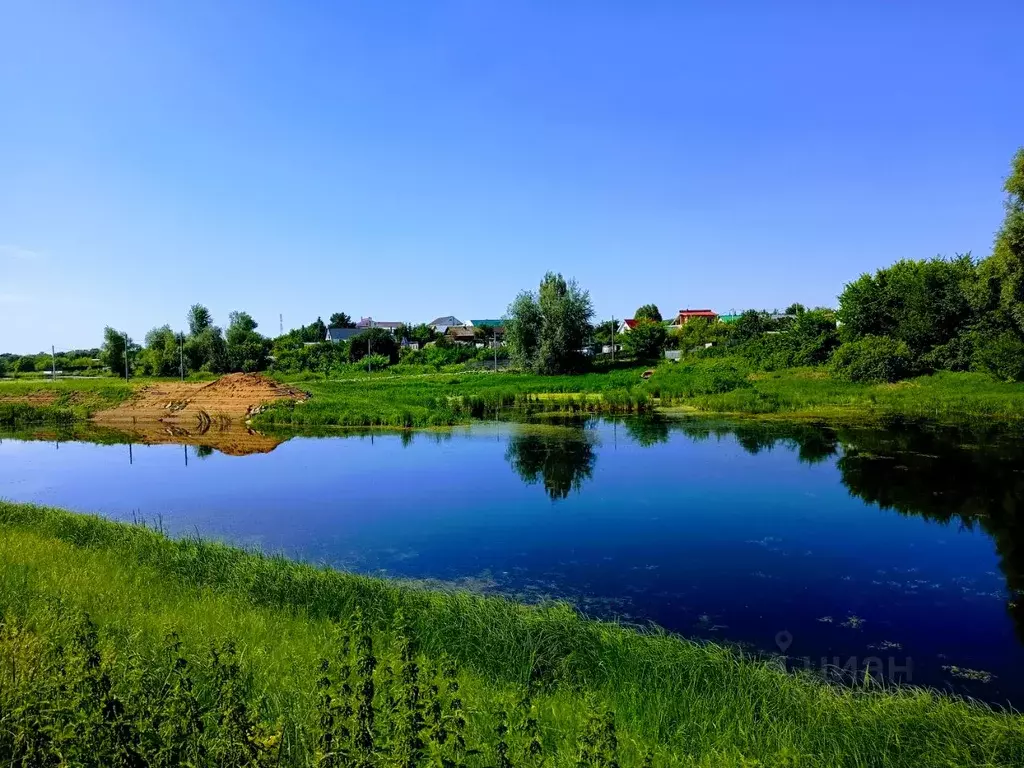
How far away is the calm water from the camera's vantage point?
836 centimetres

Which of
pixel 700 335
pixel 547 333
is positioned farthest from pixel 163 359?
pixel 700 335

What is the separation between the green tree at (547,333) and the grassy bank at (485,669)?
125 feet

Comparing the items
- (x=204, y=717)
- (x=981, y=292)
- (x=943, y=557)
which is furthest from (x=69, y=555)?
(x=981, y=292)

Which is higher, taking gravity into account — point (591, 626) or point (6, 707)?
point (6, 707)

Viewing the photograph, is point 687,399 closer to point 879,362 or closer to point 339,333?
point 879,362

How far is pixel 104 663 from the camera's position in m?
4.14

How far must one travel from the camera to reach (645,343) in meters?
55.5

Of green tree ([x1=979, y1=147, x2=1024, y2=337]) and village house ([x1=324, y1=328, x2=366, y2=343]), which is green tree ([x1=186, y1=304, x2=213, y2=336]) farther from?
green tree ([x1=979, y1=147, x2=1024, y2=337])

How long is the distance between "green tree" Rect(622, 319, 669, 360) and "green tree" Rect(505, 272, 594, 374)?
25.6 ft

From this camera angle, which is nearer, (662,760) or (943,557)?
(662,760)

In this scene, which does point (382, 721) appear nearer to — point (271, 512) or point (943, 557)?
point (943, 557)

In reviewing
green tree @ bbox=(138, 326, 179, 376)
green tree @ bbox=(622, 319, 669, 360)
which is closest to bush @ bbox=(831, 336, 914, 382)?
green tree @ bbox=(622, 319, 669, 360)

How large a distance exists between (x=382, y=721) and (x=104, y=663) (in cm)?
167

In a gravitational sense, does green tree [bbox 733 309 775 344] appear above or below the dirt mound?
above
